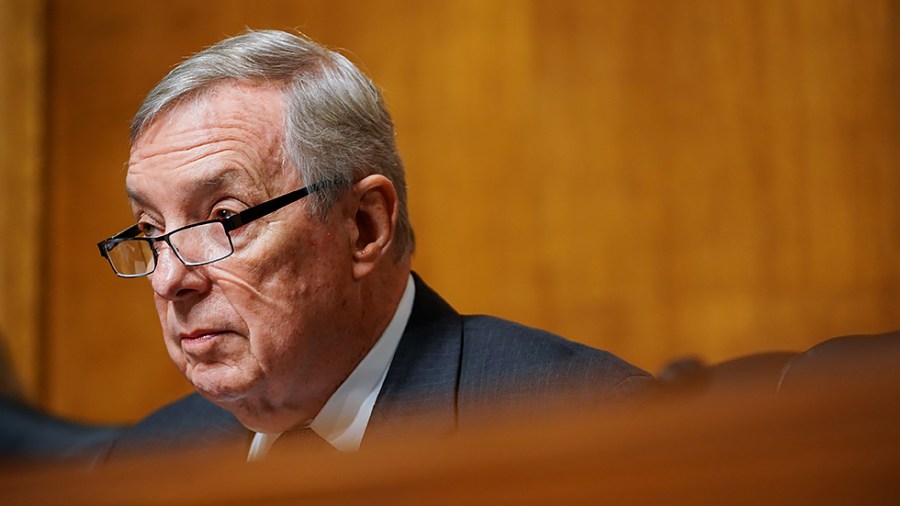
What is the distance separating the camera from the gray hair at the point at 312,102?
5.54 feet

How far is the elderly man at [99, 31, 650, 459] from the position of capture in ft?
5.37

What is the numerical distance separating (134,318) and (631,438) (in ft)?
12.4

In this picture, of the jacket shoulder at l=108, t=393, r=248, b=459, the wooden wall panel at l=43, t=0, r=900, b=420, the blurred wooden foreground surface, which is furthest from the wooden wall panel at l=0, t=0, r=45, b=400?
the blurred wooden foreground surface

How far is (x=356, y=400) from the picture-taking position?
1.72 meters

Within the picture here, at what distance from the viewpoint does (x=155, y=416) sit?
2104 mm

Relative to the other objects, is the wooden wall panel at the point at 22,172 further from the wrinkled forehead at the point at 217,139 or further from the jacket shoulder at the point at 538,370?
the jacket shoulder at the point at 538,370

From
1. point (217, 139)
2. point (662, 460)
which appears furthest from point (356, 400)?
point (662, 460)

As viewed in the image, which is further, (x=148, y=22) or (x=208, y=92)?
(x=148, y=22)

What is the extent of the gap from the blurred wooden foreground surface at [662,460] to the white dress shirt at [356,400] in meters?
1.24

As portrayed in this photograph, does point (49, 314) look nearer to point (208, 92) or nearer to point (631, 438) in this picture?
point (208, 92)

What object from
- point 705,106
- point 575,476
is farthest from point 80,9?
point 575,476

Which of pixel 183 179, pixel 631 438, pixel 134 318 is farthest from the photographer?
pixel 134 318

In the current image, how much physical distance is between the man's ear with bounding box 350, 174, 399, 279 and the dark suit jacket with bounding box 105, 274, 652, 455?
13 cm

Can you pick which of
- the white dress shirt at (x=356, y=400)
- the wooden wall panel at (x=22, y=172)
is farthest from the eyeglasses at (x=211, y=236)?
the wooden wall panel at (x=22, y=172)
